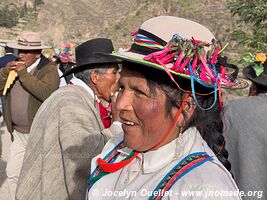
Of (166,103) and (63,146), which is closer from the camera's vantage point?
(166,103)

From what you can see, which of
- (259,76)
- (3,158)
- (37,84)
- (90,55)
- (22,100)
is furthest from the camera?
(3,158)

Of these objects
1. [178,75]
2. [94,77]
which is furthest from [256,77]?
[178,75]

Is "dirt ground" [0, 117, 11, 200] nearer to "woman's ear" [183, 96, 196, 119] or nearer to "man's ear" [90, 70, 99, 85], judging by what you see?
"man's ear" [90, 70, 99, 85]

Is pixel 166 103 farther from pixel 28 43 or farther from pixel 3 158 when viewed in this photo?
pixel 3 158

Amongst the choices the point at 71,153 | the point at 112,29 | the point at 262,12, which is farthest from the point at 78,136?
the point at 112,29

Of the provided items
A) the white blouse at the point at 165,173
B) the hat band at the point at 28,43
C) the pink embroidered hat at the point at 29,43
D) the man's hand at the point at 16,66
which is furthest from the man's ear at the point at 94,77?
the hat band at the point at 28,43

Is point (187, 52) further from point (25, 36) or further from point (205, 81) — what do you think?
point (25, 36)

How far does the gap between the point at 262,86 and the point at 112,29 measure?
1163 inches

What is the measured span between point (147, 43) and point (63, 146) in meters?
0.94

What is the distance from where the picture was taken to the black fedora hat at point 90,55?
257 centimetres

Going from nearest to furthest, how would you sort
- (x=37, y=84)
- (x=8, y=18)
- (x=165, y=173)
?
(x=165, y=173), (x=37, y=84), (x=8, y=18)

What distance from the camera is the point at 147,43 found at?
140cm

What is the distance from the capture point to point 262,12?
253 inches

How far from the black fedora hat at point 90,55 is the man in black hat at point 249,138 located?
1037 millimetres
